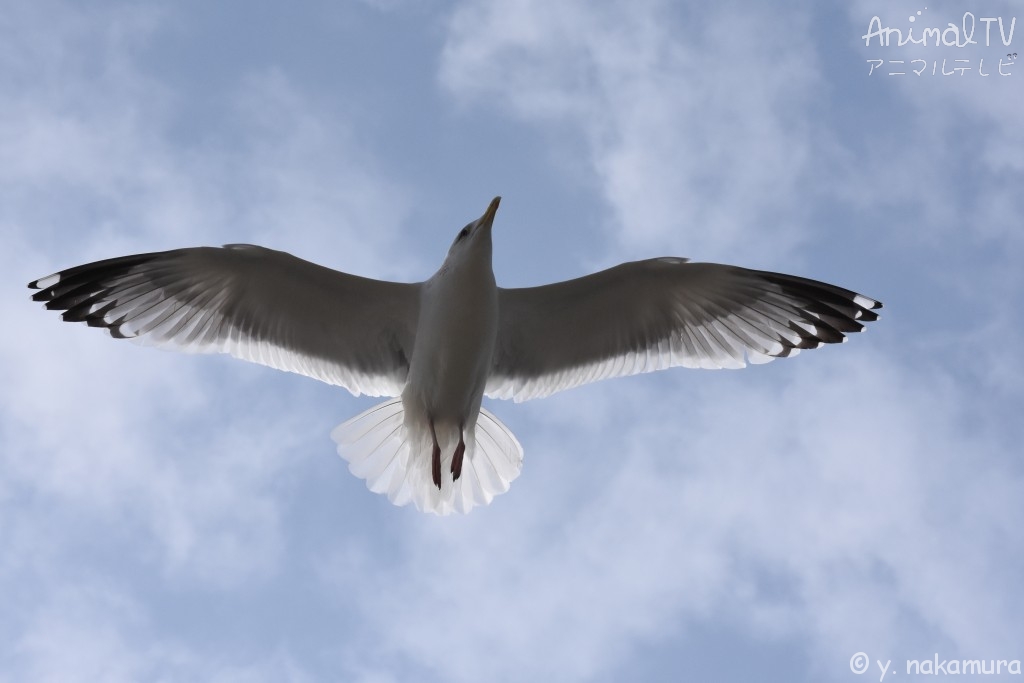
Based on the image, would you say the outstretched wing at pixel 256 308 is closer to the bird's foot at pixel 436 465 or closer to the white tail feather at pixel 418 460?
the white tail feather at pixel 418 460

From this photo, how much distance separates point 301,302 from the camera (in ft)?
19.2

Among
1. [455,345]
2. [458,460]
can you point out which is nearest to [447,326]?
[455,345]

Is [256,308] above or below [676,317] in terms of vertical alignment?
below

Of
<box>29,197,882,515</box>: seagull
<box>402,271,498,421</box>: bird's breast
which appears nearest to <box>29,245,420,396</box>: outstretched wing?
<box>29,197,882,515</box>: seagull

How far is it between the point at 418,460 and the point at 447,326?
0.89 m

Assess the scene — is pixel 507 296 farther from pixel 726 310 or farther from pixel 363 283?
pixel 726 310

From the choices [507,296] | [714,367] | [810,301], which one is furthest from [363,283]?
[810,301]

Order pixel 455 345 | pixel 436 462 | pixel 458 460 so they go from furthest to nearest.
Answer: pixel 436 462 < pixel 458 460 < pixel 455 345

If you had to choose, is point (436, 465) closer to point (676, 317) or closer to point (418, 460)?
point (418, 460)

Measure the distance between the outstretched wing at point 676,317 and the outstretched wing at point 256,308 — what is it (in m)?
0.66

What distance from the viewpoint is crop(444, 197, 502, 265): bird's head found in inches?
217

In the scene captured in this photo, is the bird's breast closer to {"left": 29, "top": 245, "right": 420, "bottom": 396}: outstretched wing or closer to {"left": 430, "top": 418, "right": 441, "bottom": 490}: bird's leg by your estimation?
{"left": 430, "top": 418, "right": 441, "bottom": 490}: bird's leg

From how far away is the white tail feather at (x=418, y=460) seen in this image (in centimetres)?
593

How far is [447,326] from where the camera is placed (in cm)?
543
